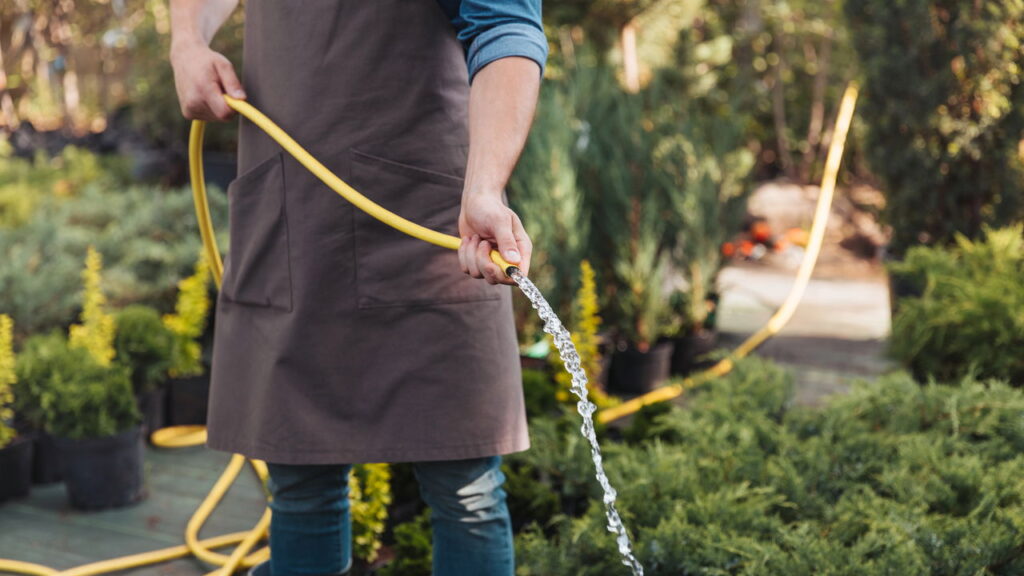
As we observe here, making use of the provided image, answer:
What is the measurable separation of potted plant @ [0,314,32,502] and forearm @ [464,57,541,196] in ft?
6.10

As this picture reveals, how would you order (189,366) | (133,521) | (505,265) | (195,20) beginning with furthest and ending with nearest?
(189,366), (133,521), (195,20), (505,265)

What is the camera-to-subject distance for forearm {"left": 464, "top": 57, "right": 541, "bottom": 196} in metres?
1.36

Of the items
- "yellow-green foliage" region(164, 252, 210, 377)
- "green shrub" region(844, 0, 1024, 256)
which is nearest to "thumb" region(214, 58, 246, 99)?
"yellow-green foliage" region(164, 252, 210, 377)

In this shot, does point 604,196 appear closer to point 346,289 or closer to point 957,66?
point 957,66

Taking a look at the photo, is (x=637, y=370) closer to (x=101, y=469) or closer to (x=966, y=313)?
(x=966, y=313)

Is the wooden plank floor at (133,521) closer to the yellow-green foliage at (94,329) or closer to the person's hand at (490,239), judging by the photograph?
the yellow-green foliage at (94,329)

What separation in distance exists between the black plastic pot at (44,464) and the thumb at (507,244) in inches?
81.6

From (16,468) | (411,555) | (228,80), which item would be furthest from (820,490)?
(16,468)

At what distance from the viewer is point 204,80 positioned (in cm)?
163

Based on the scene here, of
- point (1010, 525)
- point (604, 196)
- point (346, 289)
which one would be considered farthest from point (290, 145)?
point (604, 196)

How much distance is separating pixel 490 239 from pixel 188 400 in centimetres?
235

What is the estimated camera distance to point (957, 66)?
3.84 m

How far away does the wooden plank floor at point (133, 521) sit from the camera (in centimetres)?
243

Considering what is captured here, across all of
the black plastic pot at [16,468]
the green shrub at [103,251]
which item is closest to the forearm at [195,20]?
the black plastic pot at [16,468]
